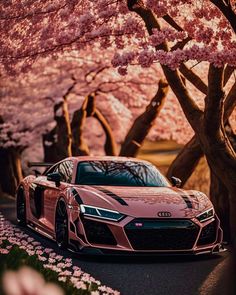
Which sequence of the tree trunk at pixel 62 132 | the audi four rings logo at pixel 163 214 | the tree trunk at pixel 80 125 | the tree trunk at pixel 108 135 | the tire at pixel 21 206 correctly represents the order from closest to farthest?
the audi four rings logo at pixel 163 214 → the tire at pixel 21 206 → the tree trunk at pixel 62 132 → the tree trunk at pixel 80 125 → the tree trunk at pixel 108 135

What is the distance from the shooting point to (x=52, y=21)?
43.3 feet

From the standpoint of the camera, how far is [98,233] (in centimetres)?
828

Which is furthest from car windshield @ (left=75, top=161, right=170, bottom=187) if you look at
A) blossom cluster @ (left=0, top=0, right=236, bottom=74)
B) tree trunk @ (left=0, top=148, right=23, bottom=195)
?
tree trunk @ (left=0, top=148, right=23, bottom=195)

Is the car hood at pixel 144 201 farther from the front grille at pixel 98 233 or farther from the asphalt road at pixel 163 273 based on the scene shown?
the asphalt road at pixel 163 273

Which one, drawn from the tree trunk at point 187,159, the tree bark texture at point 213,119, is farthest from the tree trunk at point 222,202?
the tree trunk at point 187,159

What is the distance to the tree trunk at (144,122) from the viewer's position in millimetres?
20500

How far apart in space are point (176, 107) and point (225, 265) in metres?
21.9

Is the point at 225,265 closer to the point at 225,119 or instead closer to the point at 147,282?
the point at 147,282

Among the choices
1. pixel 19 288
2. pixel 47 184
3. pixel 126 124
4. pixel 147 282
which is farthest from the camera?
pixel 126 124

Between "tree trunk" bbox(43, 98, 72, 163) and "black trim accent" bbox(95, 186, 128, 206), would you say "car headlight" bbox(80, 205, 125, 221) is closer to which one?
"black trim accent" bbox(95, 186, 128, 206)

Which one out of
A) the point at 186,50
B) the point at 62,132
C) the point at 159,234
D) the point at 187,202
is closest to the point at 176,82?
the point at 186,50

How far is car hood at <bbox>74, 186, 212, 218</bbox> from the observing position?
27.4 ft

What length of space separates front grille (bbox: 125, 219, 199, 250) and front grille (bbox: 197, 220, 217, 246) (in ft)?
0.78

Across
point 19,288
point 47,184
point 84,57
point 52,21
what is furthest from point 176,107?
point 19,288
